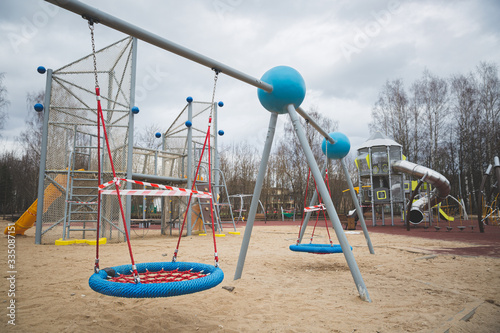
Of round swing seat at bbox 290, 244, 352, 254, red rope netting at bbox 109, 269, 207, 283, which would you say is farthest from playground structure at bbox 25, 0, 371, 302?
round swing seat at bbox 290, 244, 352, 254

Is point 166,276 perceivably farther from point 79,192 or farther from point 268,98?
point 79,192

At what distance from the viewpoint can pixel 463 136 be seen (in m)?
27.2

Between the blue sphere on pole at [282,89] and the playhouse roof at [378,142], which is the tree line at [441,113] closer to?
the playhouse roof at [378,142]

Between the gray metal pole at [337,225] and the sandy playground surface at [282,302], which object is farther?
the gray metal pole at [337,225]

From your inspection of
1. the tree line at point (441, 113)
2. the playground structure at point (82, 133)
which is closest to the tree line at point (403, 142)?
the tree line at point (441, 113)

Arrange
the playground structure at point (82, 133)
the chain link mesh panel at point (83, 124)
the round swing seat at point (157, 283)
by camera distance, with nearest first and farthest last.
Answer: the round swing seat at point (157, 283) → the playground structure at point (82, 133) → the chain link mesh panel at point (83, 124)

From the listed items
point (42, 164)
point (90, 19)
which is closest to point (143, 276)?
point (90, 19)

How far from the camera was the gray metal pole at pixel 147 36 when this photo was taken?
7.98 feet

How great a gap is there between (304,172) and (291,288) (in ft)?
79.7

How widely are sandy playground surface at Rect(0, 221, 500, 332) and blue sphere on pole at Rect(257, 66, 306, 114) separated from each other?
2601mm

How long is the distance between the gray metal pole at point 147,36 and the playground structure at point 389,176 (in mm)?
15630

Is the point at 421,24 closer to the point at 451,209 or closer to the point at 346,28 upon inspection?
the point at 346,28

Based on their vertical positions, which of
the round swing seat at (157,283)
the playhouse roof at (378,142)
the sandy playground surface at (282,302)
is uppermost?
the playhouse roof at (378,142)

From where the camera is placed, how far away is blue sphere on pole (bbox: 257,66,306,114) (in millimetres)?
4113
